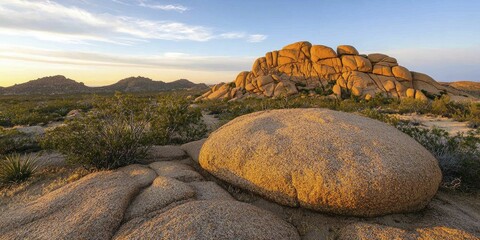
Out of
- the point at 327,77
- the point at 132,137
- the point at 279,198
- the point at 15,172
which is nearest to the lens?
the point at 279,198

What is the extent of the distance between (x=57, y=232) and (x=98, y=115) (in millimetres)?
4729

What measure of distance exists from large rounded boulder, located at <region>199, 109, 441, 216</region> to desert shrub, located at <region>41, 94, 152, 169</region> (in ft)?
7.17

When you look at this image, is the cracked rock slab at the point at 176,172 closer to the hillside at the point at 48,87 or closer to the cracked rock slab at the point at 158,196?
the cracked rock slab at the point at 158,196

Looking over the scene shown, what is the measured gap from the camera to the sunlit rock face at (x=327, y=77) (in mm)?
37031

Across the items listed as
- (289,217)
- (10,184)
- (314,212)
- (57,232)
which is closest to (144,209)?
(57,232)

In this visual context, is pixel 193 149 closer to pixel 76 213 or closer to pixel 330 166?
pixel 76 213

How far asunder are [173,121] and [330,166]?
704cm

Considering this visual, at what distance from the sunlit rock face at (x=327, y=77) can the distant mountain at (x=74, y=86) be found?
78482mm

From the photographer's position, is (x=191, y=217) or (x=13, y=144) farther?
(x=13, y=144)

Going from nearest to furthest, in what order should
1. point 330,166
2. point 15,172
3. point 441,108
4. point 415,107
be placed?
1. point 330,166
2. point 15,172
3. point 441,108
4. point 415,107

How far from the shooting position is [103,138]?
735 cm

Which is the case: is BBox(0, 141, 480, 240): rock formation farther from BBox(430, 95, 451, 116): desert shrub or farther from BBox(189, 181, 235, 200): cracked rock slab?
BBox(430, 95, 451, 116): desert shrub

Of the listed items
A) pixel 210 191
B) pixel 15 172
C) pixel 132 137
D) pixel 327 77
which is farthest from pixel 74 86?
pixel 210 191

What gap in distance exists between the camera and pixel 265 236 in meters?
3.93
